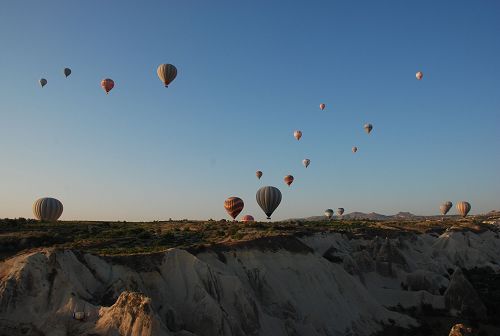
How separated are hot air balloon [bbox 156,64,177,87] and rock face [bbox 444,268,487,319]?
40015mm

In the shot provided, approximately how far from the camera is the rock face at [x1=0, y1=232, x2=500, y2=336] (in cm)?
1939

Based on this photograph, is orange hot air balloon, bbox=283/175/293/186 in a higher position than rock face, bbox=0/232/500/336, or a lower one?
higher

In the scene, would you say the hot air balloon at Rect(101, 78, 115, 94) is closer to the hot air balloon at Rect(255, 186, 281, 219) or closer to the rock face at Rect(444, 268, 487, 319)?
the hot air balloon at Rect(255, 186, 281, 219)

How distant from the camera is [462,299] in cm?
3828

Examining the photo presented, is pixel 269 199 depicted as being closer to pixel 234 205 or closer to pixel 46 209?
pixel 234 205

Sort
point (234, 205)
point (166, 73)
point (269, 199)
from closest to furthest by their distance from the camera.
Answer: point (166, 73) → point (234, 205) → point (269, 199)

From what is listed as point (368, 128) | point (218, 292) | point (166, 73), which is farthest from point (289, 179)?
point (218, 292)

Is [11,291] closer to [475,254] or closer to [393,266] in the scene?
[393,266]

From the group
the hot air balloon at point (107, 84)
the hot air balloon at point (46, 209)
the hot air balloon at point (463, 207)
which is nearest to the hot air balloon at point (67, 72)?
the hot air balloon at point (107, 84)

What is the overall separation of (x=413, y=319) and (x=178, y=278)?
21659 millimetres

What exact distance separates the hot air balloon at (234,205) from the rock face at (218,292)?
16.9 metres

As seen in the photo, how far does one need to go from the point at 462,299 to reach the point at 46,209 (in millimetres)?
52855

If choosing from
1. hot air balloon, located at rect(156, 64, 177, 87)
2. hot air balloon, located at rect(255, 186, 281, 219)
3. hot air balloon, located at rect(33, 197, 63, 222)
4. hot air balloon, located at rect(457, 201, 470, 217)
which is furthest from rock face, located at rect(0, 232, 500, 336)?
hot air balloon, located at rect(457, 201, 470, 217)

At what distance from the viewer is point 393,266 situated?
4847cm
